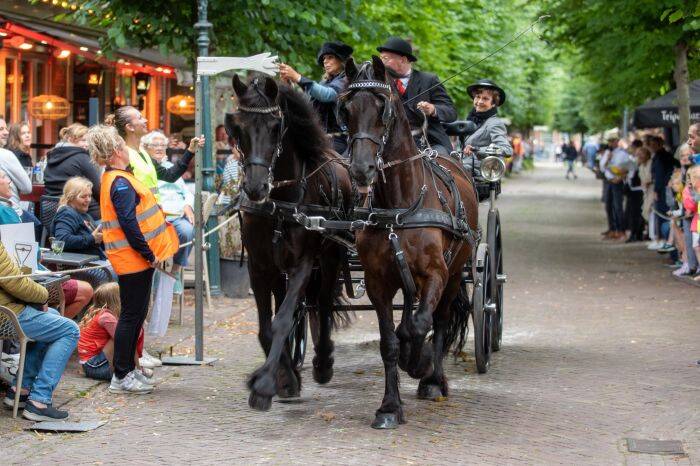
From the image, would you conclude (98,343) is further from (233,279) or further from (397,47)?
(233,279)

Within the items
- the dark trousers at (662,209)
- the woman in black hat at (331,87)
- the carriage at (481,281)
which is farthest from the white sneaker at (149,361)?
the dark trousers at (662,209)

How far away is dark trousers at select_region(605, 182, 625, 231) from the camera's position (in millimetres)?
26625

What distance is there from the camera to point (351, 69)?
803cm

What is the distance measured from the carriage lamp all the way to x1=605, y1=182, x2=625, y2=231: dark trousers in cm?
1664

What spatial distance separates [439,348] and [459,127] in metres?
2.05

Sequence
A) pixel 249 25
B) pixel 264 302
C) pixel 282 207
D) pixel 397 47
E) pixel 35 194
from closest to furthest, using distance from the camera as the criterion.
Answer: pixel 282 207
pixel 264 302
pixel 397 47
pixel 35 194
pixel 249 25

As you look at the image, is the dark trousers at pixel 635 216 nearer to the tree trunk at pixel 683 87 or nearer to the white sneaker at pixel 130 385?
the tree trunk at pixel 683 87

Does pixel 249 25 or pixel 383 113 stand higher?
pixel 249 25

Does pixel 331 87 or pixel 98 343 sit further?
pixel 98 343

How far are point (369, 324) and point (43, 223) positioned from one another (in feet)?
12.2

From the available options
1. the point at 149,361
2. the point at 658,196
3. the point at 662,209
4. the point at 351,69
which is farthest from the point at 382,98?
the point at 662,209

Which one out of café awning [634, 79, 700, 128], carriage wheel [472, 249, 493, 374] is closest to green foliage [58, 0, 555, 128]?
café awning [634, 79, 700, 128]

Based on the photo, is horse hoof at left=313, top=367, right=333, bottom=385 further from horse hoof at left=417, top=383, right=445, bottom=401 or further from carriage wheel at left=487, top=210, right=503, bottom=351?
carriage wheel at left=487, top=210, right=503, bottom=351

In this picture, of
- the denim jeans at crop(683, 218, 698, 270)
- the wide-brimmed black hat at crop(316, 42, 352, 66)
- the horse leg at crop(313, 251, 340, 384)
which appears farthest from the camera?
the denim jeans at crop(683, 218, 698, 270)
